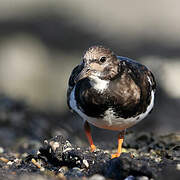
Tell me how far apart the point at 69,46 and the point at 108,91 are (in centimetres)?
831

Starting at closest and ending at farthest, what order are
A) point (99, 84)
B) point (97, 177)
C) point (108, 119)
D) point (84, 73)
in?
1. point (97, 177)
2. point (84, 73)
3. point (99, 84)
4. point (108, 119)

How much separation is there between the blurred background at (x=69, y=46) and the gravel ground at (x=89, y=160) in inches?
76.0

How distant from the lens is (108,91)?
16.3 ft

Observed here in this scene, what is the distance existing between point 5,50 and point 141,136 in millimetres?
8430

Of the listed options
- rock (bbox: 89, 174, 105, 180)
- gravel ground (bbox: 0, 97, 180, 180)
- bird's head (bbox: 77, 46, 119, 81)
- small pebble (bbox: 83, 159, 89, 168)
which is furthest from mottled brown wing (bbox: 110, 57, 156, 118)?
rock (bbox: 89, 174, 105, 180)

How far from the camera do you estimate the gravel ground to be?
4.19m

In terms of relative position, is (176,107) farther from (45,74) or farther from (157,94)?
(45,74)

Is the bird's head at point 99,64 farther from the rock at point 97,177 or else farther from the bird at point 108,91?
the rock at point 97,177

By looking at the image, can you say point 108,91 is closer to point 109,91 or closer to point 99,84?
point 109,91

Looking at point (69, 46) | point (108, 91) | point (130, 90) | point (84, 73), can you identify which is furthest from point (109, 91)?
point (69, 46)

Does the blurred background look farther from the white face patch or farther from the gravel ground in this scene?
the white face patch

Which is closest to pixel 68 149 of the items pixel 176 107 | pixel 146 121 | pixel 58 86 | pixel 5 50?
pixel 146 121

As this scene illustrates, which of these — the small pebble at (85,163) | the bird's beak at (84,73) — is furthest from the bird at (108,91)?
the small pebble at (85,163)

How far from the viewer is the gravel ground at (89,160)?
419 centimetres
